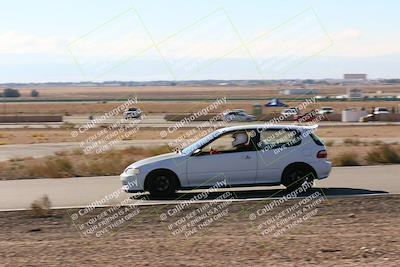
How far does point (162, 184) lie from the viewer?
48.6 feet

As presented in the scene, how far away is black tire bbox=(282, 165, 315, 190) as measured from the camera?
49.5 feet


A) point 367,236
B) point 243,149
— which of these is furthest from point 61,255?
Answer: point 243,149

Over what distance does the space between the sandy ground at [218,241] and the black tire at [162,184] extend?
191cm

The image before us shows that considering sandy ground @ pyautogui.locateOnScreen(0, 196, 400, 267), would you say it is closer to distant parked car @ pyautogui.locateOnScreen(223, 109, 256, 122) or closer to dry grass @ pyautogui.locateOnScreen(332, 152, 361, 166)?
dry grass @ pyautogui.locateOnScreen(332, 152, 361, 166)

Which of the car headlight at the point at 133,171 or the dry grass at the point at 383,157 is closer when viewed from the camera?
the car headlight at the point at 133,171

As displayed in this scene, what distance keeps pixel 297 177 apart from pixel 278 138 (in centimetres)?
91

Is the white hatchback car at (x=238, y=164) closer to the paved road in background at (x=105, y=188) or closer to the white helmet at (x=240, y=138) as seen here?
the white helmet at (x=240, y=138)

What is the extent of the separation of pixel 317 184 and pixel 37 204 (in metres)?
6.62

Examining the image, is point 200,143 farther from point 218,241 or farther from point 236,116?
point 236,116

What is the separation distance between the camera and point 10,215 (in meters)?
12.7

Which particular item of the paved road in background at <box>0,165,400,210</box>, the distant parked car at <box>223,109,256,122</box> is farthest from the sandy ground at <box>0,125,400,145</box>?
the paved road in background at <box>0,165,400,210</box>

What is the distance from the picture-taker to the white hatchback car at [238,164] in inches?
585

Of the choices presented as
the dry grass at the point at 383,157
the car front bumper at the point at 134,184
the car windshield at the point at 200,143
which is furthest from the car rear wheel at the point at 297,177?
the dry grass at the point at 383,157

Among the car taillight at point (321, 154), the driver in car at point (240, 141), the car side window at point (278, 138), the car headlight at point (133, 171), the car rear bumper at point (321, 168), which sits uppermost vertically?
the car headlight at point (133, 171)
